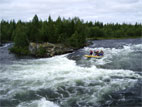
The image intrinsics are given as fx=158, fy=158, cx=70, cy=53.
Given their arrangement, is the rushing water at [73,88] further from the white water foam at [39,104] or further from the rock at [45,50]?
the rock at [45,50]

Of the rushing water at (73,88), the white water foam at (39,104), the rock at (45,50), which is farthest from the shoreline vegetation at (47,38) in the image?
the white water foam at (39,104)

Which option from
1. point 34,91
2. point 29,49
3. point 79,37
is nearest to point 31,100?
point 34,91

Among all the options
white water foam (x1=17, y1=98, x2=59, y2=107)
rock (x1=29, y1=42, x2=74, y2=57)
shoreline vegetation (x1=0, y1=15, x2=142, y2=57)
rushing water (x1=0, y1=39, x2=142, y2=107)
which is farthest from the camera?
shoreline vegetation (x1=0, y1=15, x2=142, y2=57)

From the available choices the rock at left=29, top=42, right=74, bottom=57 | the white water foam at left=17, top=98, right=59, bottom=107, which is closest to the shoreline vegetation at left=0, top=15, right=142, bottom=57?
the rock at left=29, top=42, right=74, bottom=57

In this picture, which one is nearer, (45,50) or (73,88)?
(73,88)

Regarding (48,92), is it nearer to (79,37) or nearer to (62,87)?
(62,87)

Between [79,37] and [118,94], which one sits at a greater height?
[79,37]

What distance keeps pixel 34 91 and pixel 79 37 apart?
43161 mm

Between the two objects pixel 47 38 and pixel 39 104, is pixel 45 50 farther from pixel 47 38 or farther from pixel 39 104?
pixel 39 104

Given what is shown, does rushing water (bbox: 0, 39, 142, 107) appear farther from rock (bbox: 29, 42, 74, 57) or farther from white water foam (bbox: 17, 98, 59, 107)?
rock (bbox: 29, 42, 74, 57)

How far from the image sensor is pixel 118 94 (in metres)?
18.0

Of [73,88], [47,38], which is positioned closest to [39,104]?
[73,88]

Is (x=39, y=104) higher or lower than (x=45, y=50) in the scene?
lower

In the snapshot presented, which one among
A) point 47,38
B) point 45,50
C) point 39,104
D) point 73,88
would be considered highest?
point 47,38
